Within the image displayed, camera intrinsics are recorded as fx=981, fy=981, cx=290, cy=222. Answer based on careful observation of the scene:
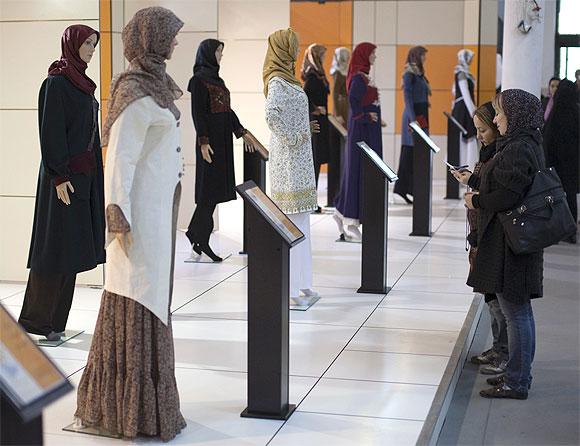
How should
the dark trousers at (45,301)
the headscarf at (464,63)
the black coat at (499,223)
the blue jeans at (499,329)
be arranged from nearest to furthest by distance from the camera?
the black coat at (499,223)
the blue jeans at (499,329)
the dark trousers at (45,301)
the headscarf at (464,63)

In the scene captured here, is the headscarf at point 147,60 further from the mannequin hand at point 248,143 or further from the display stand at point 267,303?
the mannequin hand at point 248,143

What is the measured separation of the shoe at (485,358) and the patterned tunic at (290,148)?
4.47 feet

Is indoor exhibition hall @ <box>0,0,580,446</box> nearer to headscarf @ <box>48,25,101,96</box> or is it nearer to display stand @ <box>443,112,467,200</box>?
headscarf @ <box>48,25,101,96</box>

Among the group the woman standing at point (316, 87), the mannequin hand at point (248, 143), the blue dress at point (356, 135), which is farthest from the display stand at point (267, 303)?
the woman standing at point (316, 87)

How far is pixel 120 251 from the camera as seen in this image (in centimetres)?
366

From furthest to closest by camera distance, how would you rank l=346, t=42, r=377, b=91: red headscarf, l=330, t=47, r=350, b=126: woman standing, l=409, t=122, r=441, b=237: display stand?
l=330, t=47, r=350, b=126: woman standing < l=409, t=122, r=441, b=237: display stand < l=346, t=42, r=377, b=91: red headscarf

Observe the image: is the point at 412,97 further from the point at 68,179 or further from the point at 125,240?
the point at 125,240

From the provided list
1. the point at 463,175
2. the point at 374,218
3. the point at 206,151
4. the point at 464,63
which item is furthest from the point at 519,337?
the point at 464,63

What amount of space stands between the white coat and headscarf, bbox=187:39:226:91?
11.8 ft

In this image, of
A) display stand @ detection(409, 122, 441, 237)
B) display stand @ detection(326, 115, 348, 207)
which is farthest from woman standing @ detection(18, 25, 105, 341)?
display stand @ detection(326, 115, 348, 207)

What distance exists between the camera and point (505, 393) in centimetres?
470

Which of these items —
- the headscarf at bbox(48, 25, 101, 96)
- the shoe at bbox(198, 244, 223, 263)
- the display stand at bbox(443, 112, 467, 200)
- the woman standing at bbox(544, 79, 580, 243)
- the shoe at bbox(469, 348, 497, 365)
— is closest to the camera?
the headscarf at bbox(48, 25, 101, 96)

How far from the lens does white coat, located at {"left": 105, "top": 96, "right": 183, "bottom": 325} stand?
140 inches

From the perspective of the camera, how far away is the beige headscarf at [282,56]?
5809 mm
